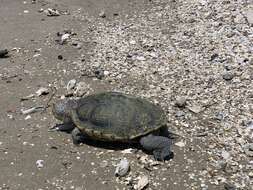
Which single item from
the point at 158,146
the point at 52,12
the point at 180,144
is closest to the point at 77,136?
the point at 158,146

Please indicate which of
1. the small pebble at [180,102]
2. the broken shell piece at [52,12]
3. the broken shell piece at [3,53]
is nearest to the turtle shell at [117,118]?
the small pebble at [180,102]

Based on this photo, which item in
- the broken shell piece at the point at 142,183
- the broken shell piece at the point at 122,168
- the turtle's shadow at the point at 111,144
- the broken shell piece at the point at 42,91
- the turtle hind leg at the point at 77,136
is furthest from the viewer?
the broken shell piece at the point at 42,91

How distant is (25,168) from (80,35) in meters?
4.20

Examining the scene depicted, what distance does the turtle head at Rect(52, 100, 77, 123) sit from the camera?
619 centimetres

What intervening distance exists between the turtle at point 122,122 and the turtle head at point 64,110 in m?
0.10

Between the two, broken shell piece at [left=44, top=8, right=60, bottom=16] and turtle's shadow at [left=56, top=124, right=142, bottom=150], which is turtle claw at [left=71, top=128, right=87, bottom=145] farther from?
broken shell piece at [left=44, top=8, right=60, bottom=16]

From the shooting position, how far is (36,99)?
284 inches

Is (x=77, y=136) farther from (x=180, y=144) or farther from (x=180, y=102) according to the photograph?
(x=180, y=102)

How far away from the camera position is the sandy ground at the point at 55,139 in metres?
5.47

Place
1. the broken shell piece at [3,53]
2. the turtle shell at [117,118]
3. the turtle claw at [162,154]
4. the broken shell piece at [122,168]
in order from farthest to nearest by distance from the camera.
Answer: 1. the broken shell piece at [3,53]
2. the turtle shell at [117,118]
3. the turtle claw at [162,154]
4. the broken shell piece at [122,168]

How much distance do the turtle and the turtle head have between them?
96 millimetres

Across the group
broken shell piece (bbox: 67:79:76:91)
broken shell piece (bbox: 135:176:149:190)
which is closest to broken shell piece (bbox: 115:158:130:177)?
broken shell piece (bbox: 135:176:149:190)

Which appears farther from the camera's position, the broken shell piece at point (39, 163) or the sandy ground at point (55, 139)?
the broken shell piece at point (39, 163)

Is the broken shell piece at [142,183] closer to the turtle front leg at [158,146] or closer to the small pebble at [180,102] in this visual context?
the turtle front leg at [158,146]
